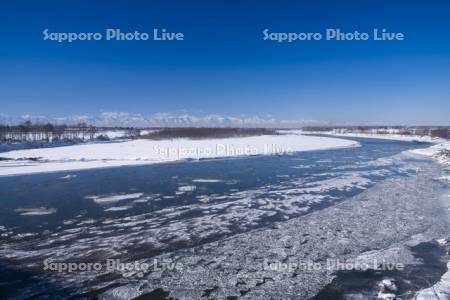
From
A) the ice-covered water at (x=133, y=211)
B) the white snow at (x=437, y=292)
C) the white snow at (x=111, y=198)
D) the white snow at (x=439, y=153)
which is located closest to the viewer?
the white snow at (x=437, y=292)

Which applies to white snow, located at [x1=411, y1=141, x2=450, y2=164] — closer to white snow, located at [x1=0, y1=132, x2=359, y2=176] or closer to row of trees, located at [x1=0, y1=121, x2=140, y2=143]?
white snow, located at [x1=0, y1=132, x2=359, y2=176]

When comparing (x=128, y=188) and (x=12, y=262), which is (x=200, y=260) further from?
(x=128, y=188)

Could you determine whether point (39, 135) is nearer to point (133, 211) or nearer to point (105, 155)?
point (105, 155)

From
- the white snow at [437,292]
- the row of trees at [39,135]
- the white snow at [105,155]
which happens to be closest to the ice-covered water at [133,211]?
the white snow at [437,292]

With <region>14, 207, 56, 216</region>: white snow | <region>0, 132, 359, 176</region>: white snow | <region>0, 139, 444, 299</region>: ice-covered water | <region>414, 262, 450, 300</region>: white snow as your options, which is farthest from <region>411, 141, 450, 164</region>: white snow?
<region>14, 207, 56, 216</region>: white snow

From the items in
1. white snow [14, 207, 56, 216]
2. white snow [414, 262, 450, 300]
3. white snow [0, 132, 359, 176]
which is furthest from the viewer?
white snow [0, 132, 359, 176]

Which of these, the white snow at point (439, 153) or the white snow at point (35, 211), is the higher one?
the white snow at point (439, 153)

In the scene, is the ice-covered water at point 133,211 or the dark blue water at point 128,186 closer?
the ice-covered water at point 133,211

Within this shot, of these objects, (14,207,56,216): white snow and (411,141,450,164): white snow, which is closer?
(14,207,56,216): white snow

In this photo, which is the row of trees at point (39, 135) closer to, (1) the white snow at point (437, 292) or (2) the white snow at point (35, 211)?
(2) the white snow at point (35, 211)

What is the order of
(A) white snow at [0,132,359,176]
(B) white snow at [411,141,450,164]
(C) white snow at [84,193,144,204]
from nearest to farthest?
(C) white snow at [84,193,144,204]
(A) white snow at [0,132,359,176]
(B) white snow at [411,141,450,164]
